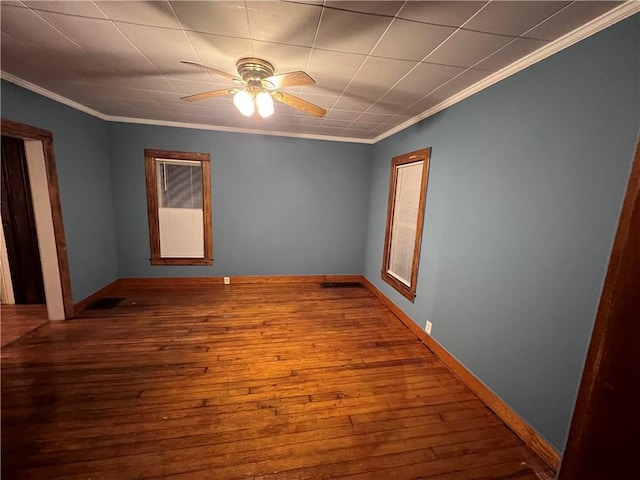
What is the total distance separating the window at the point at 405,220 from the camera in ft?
10.2

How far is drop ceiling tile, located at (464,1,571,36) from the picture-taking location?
128 cm

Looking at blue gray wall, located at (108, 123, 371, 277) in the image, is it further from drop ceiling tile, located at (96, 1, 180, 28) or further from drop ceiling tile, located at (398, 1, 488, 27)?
drop ceiling tile, located at (398, 1, 488, 27)

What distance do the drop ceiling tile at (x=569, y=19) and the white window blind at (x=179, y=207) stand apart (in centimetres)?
416

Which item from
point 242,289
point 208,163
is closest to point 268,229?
point 242,289

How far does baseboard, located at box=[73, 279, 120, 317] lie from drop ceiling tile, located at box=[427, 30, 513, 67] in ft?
15.3

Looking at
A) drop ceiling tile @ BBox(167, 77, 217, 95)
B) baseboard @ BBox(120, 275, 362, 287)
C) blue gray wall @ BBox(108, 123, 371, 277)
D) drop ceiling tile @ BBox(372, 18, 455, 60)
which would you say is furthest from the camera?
baseboard @ BBox(120, 275, 362, 287)

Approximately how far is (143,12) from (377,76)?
64.9 inches

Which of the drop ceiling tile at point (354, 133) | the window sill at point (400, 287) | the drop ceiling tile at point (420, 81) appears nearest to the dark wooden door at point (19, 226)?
the drop ceiling tile at point (354, 133)

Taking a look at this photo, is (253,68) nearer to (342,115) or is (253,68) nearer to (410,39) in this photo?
(410,39)

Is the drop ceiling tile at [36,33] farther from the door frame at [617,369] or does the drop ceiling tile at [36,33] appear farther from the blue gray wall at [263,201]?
the door frame at [617,369]

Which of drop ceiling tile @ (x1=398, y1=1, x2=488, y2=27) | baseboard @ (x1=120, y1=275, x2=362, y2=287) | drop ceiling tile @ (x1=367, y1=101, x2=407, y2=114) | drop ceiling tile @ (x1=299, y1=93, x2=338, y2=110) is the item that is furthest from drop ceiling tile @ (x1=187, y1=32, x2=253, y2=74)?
baseboard @ (x1=120, y1=275, x2=362, y2=287)

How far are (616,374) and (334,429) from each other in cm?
157

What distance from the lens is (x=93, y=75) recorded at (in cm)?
234

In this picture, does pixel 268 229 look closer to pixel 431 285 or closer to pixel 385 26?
pixel 431 285
